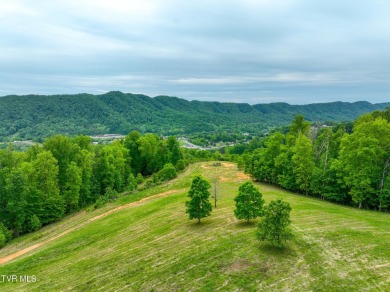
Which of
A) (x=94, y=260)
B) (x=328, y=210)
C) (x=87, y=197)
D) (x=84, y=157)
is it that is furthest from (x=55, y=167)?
(x=328, y=210)

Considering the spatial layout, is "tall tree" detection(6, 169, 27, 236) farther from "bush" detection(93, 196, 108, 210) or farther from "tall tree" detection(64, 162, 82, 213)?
"bush" detection(93, 196, 108, 210)

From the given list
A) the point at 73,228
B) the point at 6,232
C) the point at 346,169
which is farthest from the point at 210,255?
the point at 6,232

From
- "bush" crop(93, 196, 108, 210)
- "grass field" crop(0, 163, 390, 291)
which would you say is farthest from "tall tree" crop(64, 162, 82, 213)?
"grass field" crop(0, 163, 390, 291)

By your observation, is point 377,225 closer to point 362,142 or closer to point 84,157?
point 362,142

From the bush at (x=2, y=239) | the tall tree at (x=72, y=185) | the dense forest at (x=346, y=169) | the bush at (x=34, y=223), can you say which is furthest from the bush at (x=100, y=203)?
the dense forest at (x=346, y=169)

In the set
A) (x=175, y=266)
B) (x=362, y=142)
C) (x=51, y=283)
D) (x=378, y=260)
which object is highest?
(x=362, y=142)
